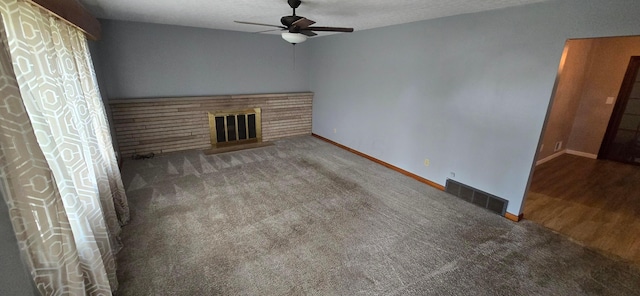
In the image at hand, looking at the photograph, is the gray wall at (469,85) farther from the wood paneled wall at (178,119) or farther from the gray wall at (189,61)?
the wood paneled wall at (178,119)

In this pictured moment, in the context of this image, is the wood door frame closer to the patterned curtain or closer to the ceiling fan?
the ceiling fan

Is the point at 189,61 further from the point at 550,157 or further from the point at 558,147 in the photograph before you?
the point at 558,147

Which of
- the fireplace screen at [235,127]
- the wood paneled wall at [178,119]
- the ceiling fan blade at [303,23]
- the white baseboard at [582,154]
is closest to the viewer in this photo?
the ceiling fan blade at [303,23]

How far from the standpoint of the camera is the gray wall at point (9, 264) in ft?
3.46

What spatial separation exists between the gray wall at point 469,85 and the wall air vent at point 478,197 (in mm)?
73

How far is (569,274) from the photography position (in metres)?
2.18

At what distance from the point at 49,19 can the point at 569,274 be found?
4.47 metres

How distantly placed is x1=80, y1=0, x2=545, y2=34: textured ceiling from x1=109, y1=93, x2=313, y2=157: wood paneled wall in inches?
55.3

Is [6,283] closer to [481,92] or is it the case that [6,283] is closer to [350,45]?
[481,92]

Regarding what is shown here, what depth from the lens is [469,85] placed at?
3.29 meters

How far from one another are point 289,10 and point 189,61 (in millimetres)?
2707

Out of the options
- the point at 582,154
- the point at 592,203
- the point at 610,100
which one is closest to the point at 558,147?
the point at 582,154

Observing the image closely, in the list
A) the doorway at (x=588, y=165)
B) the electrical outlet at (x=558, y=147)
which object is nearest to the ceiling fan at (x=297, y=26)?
the doorway at (x=588, y=165)

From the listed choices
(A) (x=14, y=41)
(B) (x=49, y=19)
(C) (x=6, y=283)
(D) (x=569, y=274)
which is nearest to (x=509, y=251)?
(D) (x=569, y=274)
